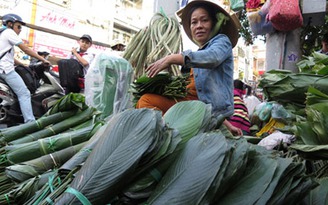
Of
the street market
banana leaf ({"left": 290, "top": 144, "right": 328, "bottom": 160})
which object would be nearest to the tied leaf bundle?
the street market

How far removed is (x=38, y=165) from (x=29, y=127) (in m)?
0.35

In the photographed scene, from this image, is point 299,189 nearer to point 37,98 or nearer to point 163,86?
point 163,86

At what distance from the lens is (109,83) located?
308 cm

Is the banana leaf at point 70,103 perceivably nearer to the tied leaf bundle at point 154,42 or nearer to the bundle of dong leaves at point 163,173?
the bundle of dong leaves at point 163,173

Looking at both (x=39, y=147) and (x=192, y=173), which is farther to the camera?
(x=39, y=147)

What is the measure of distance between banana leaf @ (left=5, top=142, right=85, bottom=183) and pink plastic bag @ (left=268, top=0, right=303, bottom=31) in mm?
2545

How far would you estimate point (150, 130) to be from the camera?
87cm

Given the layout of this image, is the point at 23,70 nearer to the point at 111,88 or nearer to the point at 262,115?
the point at 111,88

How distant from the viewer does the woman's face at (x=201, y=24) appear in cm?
225

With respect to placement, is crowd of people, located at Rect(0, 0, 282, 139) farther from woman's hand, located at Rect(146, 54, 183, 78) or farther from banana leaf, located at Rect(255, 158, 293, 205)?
banana leaf, located at Rect(255, 158, 293, 205)

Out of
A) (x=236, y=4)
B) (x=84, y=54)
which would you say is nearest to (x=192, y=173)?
Answer: (x=236, y=4)

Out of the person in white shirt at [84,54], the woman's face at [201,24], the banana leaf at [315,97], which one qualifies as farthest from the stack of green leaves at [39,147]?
the person in white shirt at [84,54]

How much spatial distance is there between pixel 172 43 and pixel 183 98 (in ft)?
2.68

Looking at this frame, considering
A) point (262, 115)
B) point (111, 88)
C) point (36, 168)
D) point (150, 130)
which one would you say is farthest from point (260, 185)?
point (111, 88)
